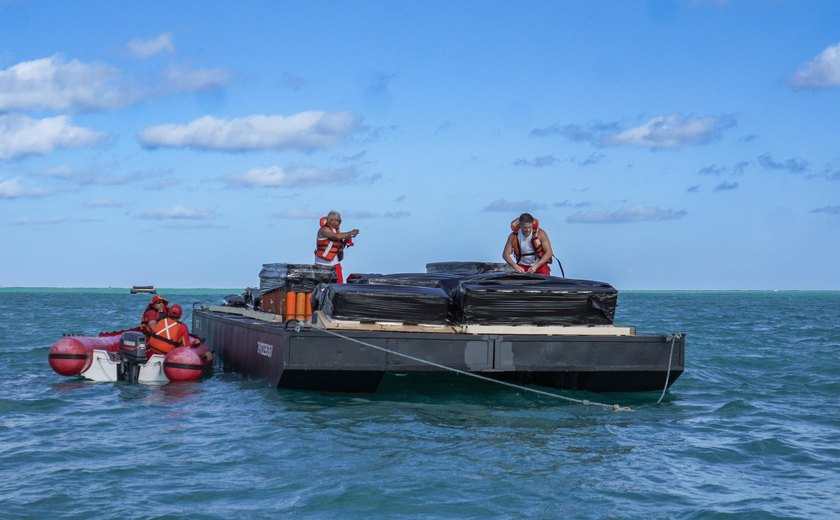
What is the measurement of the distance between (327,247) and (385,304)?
179 inches

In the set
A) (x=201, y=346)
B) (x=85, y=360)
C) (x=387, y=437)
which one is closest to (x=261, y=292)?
(x=201, y=346)

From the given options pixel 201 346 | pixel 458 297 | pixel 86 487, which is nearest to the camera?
pixel 86 487

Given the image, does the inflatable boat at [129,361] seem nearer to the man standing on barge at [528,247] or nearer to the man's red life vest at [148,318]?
the man's red life vest at [148,318]

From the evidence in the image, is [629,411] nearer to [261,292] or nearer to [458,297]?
[458,297]

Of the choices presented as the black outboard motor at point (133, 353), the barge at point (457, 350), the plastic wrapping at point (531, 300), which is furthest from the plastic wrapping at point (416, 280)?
the black outboard motor at point (133, 353)

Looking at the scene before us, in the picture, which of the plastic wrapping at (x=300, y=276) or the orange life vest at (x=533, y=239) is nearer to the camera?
the plastic wrapping at (x=300, y=276)

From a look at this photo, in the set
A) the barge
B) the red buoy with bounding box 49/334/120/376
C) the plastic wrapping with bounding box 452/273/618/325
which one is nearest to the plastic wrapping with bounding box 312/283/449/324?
the barge

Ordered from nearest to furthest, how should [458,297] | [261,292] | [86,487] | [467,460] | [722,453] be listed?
[86,487], [467,460], [722,453], [458,297], [261,292]

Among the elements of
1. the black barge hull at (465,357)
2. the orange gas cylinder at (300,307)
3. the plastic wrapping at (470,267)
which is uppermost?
the plastic wrapping at (470,267)

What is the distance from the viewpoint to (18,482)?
7855 millimetres

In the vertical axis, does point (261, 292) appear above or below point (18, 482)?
above

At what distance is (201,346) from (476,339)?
18.6 ft

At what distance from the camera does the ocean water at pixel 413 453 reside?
7152 millimetres

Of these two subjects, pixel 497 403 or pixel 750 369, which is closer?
pixel 497 403
